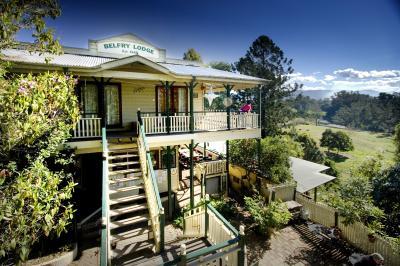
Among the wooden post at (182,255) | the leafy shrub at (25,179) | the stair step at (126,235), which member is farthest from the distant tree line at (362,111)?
the leafy shrub at (25,179)

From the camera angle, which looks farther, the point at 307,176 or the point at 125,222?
the point at 307,176

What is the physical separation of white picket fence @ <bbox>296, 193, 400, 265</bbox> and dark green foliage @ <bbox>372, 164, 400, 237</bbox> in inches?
52.1

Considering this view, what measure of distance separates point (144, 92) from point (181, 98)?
2.50 meters

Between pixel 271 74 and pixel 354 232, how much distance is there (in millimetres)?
24625

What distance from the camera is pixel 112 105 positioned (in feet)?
39.6

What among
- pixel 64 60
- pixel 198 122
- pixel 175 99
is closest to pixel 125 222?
pixel 198 122

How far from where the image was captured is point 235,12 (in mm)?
11789

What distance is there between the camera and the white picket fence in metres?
9.01

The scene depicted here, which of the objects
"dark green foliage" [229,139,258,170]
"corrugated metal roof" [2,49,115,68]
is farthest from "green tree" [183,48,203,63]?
"corrugated metal roof" [2,49,115,68]

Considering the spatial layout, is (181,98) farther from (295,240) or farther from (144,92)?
(295,240)

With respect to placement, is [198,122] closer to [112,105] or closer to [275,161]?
[112,105]

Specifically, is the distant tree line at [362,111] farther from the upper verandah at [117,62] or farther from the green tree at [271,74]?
the upper verandah at [117,62]

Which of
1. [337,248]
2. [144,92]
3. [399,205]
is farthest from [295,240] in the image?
[144,92]

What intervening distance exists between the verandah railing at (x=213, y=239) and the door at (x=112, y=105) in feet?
22.2
